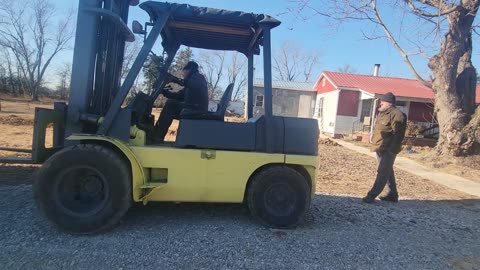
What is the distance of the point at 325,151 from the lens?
51.7ft

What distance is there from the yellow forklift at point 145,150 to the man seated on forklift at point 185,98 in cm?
34

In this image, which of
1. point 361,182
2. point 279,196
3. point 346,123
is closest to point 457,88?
point 361,182

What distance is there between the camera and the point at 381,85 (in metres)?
26.2

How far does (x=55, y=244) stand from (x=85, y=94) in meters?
1.74

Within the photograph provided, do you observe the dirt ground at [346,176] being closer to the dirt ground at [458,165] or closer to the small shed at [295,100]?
the dirt ground at [458,165]

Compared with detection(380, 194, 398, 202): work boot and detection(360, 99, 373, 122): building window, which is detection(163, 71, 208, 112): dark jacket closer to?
detection(380, 194, 398, 202): work boot

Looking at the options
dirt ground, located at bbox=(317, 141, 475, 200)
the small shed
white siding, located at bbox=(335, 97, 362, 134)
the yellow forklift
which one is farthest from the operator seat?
the small shed

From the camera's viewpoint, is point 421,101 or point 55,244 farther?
point 421,101

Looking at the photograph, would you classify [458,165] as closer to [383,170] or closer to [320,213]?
[383,170]

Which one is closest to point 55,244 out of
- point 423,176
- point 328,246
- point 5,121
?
point 328,246

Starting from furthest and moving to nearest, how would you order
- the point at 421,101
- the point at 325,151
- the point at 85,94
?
the point at 421,101
the point at 325,151
the point at 85,94

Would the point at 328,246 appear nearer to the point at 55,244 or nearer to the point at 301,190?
the point at 301,190

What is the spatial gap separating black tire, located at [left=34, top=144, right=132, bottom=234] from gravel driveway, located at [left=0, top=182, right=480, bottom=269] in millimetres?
177

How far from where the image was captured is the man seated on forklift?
5543mm
